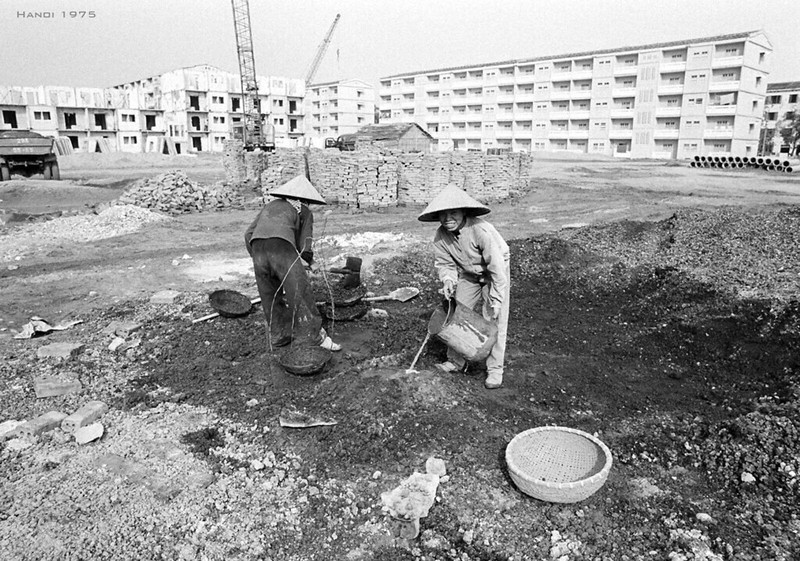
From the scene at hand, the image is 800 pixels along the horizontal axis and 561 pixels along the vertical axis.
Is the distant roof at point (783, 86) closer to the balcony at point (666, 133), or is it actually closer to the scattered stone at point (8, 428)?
the balcony at point (666, 133)

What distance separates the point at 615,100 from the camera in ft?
156

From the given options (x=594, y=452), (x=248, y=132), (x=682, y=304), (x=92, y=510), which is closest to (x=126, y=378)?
(x=92, y=510)

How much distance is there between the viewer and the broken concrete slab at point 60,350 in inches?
204

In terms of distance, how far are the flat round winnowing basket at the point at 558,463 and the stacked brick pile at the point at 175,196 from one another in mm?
13841

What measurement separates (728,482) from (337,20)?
268ft

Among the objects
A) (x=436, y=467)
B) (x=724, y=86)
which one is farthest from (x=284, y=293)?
(x=724, y=86)

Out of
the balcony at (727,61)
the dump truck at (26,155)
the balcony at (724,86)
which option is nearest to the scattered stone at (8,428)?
the dump truck at (26,155)

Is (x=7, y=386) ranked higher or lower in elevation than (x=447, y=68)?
lower

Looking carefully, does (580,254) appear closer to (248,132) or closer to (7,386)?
(7,386)

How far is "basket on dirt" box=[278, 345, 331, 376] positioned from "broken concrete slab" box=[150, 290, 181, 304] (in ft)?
9.24

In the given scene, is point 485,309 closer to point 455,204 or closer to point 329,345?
point 455,204

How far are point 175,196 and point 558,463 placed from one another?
1454 cm

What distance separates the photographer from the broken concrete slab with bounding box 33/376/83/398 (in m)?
4.37

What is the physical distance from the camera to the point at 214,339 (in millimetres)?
5492
